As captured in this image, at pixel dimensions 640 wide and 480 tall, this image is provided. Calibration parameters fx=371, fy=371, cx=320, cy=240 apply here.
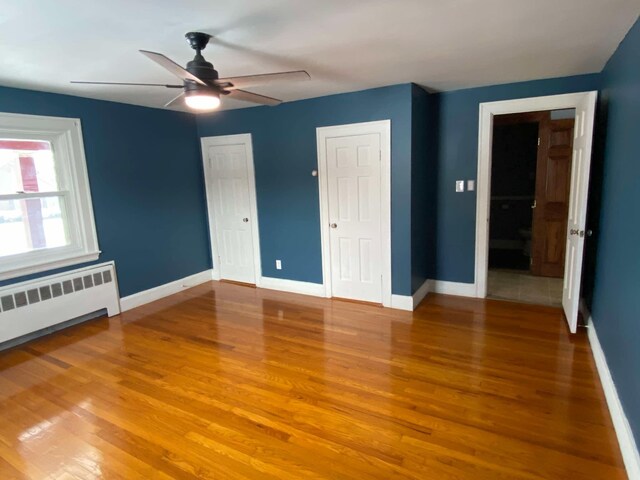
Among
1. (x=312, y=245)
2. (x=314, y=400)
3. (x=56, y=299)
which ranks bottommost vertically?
(x=314, y=400)

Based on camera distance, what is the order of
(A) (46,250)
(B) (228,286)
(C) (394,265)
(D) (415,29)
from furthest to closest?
(B) (228,286) → (C) (394,265) → (A) (46,250) → (D) (415,29)

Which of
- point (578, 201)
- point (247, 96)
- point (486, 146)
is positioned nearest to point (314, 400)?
point (247, 96)

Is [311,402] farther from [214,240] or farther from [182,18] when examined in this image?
[214,240]

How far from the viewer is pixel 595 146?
3242 mm

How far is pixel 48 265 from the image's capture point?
3.56 metres

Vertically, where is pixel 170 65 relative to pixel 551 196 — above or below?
above

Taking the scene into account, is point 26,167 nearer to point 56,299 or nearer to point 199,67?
point 56,299

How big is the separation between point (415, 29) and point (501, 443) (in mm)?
2379

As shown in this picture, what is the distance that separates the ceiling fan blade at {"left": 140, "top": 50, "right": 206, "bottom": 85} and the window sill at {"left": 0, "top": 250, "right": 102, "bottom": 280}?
2598 mm

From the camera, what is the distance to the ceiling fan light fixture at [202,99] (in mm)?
2154

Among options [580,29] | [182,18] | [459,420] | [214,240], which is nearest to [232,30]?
[182,18]

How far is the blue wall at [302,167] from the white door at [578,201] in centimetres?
141

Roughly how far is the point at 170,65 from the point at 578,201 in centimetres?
321

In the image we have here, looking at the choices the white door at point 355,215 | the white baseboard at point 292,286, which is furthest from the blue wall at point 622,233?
the white baseboard at point 292,286
